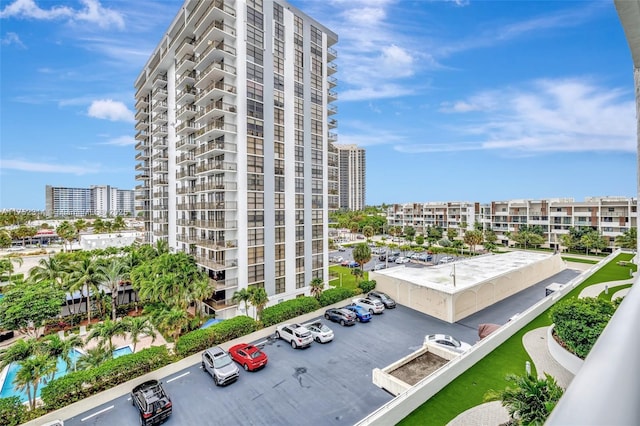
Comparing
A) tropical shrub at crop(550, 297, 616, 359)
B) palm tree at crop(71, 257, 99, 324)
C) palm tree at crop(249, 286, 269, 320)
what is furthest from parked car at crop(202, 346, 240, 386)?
tropical shrub at crop(550, 297, 616, 359)

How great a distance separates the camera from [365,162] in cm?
16650

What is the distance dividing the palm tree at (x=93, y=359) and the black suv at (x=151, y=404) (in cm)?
313

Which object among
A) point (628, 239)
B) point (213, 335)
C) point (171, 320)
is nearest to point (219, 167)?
point (171, 320)

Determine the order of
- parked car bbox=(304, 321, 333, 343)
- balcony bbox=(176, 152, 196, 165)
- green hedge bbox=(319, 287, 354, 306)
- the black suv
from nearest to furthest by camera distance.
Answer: the black suv → parked car bbox=(304, 321, 333, 343) → green hedge bbox=(319, 287, 354, 306) → balcony bbox=(176, 152, 196, 165)

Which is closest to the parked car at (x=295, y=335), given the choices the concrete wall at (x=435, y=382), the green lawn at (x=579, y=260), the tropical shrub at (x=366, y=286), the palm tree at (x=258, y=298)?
the palm tree at (x=258, y=298)

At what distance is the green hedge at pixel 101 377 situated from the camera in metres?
15.7

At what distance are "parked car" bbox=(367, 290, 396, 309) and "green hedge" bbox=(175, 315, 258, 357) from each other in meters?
12.1

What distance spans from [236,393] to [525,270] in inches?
1289

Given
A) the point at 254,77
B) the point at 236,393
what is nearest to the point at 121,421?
the point at 236,393

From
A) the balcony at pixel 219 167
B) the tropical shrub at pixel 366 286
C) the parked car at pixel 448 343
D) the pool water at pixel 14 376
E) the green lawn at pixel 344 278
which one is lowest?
the pool water at pixel 14 376

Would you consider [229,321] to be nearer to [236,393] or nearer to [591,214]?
[236,393]

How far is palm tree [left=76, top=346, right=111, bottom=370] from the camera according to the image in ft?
57.5

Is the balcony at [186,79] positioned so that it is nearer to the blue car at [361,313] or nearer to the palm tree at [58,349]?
the palm tree at [58,349]

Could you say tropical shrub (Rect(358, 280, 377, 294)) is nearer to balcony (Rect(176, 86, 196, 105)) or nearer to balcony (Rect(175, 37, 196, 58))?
balcony (Rect(176, 86, 196, 105))
